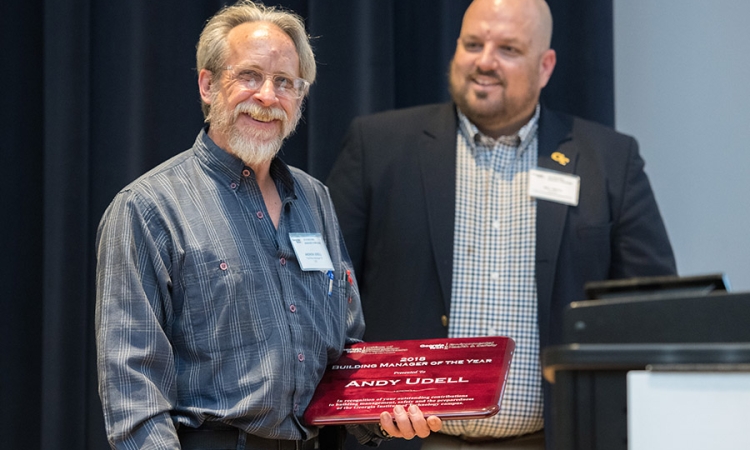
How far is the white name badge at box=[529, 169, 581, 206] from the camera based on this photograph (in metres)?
2.78

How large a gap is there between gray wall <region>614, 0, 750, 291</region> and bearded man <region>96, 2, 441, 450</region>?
1.95m

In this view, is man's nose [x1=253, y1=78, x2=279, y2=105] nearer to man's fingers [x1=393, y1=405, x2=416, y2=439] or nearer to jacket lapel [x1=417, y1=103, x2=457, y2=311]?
man's fingers [x1=393, y1=405, x2=416, y2=439]

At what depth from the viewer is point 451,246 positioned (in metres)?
2.73

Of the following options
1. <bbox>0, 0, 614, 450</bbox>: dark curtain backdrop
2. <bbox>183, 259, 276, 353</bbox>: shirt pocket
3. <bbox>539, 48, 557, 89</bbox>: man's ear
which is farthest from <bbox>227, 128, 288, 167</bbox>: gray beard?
<bbox>539, 48, 557, 89</bbox>: man's ear

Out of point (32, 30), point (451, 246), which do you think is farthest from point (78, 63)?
point (451, 246)

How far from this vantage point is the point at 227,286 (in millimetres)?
1837

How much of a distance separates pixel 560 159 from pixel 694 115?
3.31 feet

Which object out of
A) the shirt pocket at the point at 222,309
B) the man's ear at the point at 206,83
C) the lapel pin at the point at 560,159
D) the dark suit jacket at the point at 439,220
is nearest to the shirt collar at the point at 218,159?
the man's ear at the point at 206,83

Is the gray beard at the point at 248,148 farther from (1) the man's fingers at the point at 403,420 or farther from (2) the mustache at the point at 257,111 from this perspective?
(1) the man's fingers at the point at 403,420

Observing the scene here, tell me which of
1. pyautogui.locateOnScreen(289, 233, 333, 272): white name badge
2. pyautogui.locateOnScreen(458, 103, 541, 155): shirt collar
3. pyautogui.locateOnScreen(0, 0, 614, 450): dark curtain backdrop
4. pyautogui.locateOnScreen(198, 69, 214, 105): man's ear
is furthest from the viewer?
pyautogui.locateOnScreen(458, 103, 541, 155): shirt collar

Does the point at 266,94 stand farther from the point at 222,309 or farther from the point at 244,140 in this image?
the point at 222,309

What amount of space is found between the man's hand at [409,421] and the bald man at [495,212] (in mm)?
757

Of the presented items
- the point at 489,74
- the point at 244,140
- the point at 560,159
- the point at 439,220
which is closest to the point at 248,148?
the point at 244,140

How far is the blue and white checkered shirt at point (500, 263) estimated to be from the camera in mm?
2615
